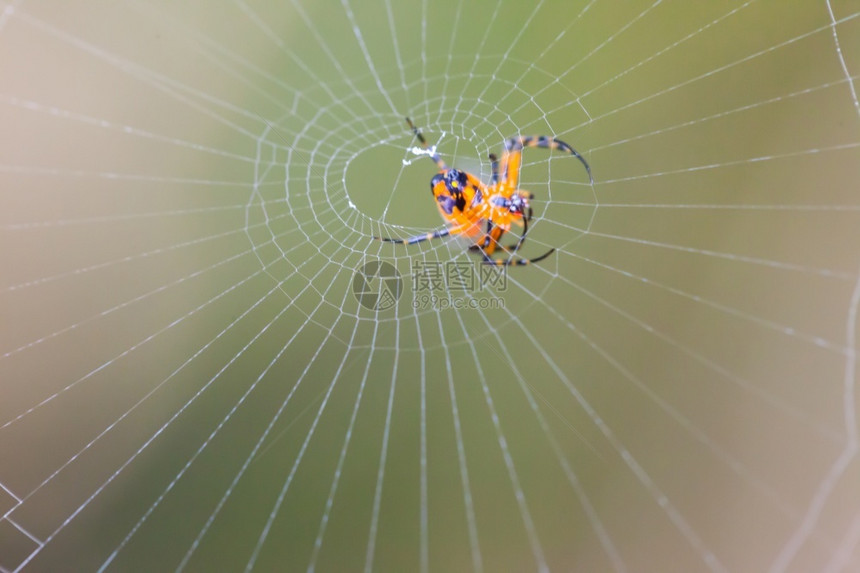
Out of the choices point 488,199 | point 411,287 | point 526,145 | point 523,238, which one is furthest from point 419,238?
point 526,145

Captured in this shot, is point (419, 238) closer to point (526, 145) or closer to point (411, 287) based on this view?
point (411, 287)

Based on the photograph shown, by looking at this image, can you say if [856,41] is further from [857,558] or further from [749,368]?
[857,558]

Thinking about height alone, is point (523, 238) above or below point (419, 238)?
below

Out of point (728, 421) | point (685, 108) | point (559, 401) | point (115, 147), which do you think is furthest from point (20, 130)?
point (728, 421)

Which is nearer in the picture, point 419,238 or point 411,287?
point 419,238

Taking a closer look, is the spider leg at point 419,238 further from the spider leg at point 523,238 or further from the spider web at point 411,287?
the spider leg at point 523,238

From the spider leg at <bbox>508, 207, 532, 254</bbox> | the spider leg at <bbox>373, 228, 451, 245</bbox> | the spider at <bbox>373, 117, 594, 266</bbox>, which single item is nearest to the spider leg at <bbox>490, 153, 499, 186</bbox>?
the spider at <bbox>373, 117, 594, 266</bbox>

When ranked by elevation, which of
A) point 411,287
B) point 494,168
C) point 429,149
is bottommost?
point 411,287
